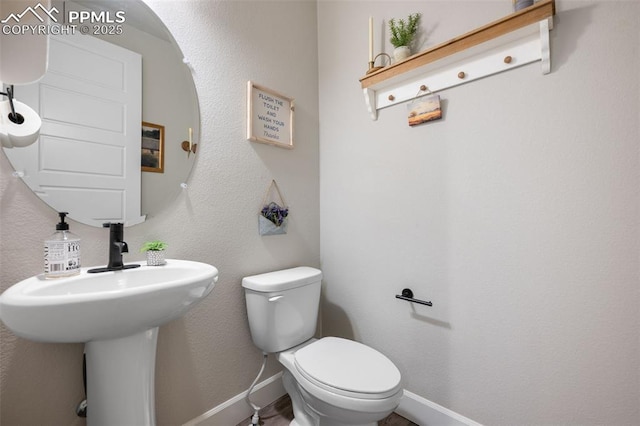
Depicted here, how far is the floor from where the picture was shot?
135 cm

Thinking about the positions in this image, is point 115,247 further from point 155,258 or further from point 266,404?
point 266,404

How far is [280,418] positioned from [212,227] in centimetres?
103

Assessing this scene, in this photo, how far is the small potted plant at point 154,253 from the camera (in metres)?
1.00

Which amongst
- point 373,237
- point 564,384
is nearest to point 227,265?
point 373,237

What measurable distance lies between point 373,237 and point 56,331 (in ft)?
4.23

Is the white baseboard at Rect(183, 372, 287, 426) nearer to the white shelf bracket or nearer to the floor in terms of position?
the floor

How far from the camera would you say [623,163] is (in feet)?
2.95

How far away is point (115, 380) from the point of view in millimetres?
801

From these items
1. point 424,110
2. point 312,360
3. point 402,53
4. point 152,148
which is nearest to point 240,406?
point 312,360

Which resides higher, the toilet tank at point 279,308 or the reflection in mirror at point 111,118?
the reflection in mirror at point 111,118

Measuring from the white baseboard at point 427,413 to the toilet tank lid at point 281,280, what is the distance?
0.76m

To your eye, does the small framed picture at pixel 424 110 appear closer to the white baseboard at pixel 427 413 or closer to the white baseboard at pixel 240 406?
the white baseboard at pixel 427 413

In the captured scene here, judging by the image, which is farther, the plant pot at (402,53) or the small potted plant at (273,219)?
the small potted plant at (273,219)

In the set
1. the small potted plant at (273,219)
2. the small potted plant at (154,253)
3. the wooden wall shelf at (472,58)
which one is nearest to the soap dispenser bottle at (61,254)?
the small potted plant at (154,253)
